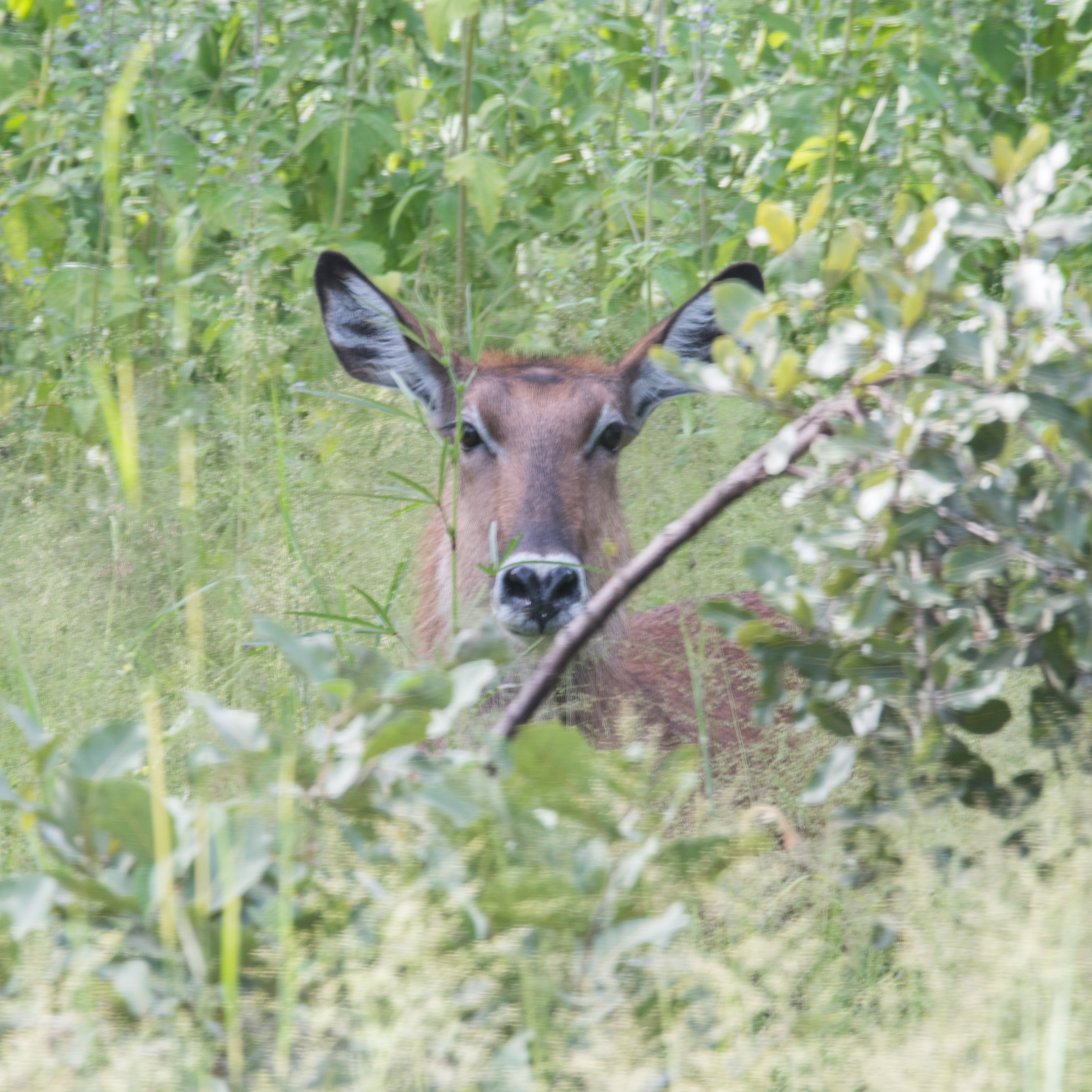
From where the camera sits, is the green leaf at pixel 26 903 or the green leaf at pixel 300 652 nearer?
the green leaf at pixel 26 903

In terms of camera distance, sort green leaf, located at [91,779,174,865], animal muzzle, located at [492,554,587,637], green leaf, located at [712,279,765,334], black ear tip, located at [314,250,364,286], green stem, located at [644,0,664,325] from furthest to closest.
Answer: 1. green stem, located at [644,0,664,325]
2. black ear tip, located at [314,250,364,286]
3. animal muzzle, located at [492,554,587,637]
4. green leaf, located at [712,279,765,334]
5. green leaf, located at [91,779,174,865]

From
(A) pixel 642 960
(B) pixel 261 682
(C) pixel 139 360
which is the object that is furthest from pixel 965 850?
(C) pixel 139 360

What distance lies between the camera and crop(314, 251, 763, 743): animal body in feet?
11.9

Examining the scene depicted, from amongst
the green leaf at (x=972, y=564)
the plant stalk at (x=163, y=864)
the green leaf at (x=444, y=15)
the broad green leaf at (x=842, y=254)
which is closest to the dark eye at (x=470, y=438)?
the green leaf at (x=444, y=15)

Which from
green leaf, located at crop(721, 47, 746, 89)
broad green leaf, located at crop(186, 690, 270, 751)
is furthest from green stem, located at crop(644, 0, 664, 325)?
broad green leaf, located at crop(186, 690, 270, 751)

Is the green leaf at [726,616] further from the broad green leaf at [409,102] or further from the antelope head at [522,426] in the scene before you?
the broad green leaf at [409,102]

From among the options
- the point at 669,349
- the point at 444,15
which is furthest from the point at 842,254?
the point at 444,15

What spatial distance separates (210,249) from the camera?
572cm

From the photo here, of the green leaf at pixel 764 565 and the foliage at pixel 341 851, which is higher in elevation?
the green leaf at pixel 764 565

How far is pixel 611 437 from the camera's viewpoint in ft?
13.6

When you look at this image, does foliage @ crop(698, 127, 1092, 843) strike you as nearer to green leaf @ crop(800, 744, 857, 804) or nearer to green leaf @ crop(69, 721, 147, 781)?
green leaf @ crop(800, 744, 857, 804)

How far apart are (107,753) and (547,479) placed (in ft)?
7.13

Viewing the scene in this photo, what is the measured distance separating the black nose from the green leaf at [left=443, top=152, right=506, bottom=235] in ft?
5.36

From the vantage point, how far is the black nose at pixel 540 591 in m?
3.42
